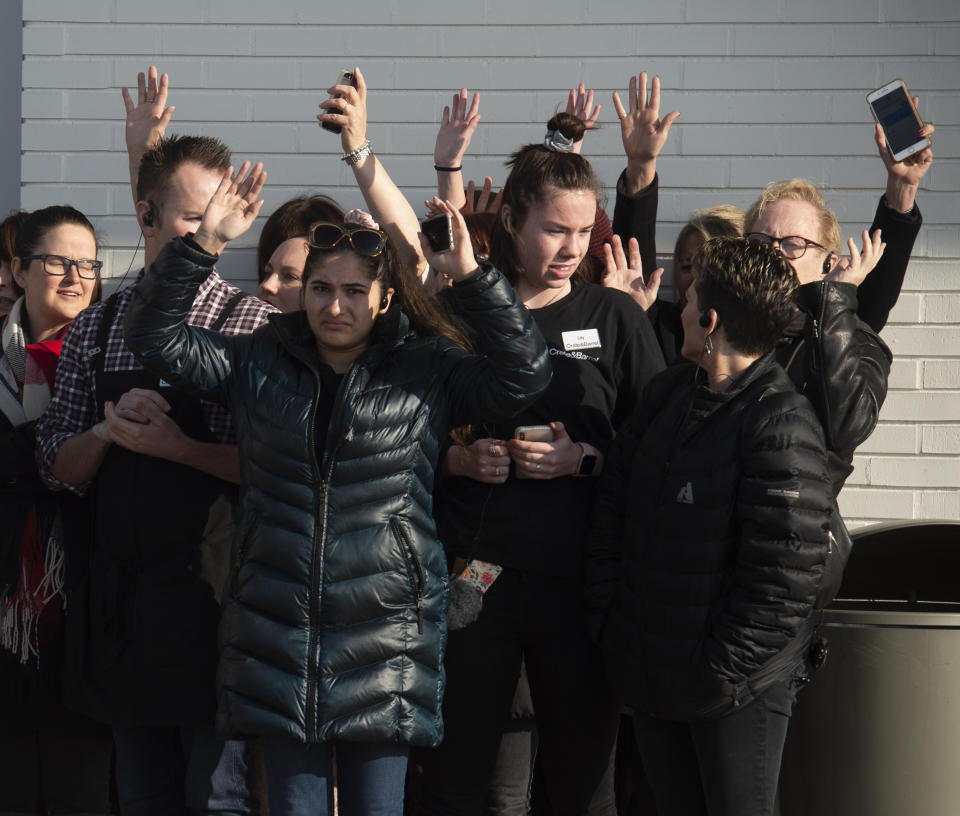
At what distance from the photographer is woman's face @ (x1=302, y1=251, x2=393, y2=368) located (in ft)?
10.1

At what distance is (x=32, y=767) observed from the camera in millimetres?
4391

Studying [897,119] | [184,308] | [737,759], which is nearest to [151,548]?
[184,308]

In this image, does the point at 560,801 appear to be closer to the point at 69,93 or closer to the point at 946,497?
the point at 946,497

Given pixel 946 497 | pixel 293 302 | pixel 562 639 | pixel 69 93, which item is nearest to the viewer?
pixel 562 639

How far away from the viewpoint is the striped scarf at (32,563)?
3697 millimetres

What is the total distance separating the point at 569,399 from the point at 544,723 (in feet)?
2.88

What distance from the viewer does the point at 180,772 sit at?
3453mm

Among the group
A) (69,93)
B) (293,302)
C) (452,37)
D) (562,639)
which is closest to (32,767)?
(293,302)

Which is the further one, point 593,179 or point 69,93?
point 69,93

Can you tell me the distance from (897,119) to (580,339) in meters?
1.39

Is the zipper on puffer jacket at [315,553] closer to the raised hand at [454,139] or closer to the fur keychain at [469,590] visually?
the fur keychain at [469,590]

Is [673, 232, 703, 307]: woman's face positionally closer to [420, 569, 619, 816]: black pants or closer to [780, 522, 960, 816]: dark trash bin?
[780, 522, 960, 816]: dark trash bin

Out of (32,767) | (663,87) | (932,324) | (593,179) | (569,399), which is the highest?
(663,87)

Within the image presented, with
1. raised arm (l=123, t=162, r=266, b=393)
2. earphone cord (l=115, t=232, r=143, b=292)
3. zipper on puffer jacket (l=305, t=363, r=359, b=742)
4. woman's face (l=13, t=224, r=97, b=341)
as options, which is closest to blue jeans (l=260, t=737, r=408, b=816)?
zipper on puffer jacket (l=305, t=363, r=359, b=742)
